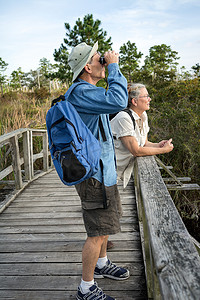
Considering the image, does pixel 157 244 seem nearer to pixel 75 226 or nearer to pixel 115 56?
pixel 115 56

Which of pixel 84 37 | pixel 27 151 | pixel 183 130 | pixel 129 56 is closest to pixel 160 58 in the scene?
pixel 129 56

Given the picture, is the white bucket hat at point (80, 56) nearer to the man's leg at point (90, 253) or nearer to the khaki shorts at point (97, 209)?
the khaki shorts at point (97, 209)

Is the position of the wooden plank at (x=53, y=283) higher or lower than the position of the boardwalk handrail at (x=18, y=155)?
lower

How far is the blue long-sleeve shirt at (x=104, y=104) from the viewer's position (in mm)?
1527

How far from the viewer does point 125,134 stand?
6.85 ft

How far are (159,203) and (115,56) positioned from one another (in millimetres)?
915

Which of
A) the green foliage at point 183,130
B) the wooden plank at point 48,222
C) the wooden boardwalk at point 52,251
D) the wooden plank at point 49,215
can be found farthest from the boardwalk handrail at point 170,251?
the green foliage at point 183,130

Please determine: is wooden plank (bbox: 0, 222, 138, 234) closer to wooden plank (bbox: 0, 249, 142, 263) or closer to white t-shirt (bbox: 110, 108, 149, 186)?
wooden plank (bbox: 0, 249, 142, 263)

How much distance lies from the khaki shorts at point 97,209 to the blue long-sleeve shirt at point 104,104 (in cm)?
5

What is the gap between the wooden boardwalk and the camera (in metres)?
2.04

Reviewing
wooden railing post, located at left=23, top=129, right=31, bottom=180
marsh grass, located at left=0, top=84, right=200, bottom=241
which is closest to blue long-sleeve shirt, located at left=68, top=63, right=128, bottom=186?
wooden railing post, located at left=23, top=129, right=31, bottom=180

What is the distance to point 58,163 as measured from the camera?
1632 mm

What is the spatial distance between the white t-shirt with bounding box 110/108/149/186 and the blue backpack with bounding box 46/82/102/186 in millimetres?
568

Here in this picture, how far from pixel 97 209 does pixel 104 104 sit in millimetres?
615
